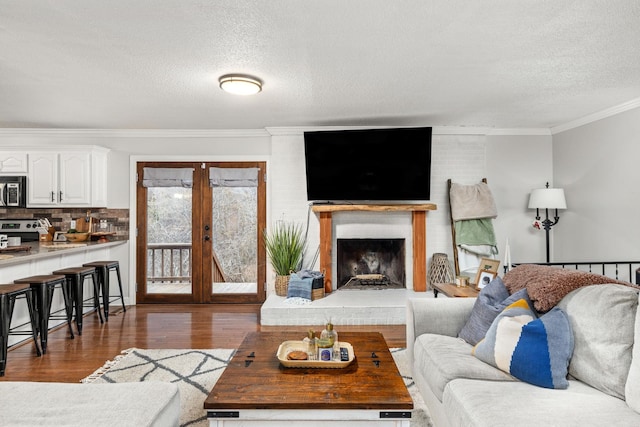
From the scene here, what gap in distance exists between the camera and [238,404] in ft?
5.27

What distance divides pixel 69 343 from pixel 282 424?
2964 mm

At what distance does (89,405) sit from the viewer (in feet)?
5.24

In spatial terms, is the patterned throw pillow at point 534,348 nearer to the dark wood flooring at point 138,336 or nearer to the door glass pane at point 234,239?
the dark wood flooring at point 138,336

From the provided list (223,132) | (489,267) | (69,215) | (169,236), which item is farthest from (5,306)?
(489,267)

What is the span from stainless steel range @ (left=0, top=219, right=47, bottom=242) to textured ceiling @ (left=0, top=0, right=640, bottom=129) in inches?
55.1

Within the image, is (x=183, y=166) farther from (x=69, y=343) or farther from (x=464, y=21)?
(x=464, y=21)

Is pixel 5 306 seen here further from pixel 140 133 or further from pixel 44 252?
pixel 140 133

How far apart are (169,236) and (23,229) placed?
190cm

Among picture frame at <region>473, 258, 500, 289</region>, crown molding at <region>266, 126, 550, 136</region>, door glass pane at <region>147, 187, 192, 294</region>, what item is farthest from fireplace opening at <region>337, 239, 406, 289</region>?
door glass pane at <region>147, 187, 192, 294</region>

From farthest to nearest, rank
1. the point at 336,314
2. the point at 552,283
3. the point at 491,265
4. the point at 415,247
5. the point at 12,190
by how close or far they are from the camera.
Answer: the point at 415,247 → the point at 12,190 → the point at 336,314 → the point at 491,265 → the point at 552,283

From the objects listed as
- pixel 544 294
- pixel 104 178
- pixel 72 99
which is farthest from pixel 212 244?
pixel 544 294

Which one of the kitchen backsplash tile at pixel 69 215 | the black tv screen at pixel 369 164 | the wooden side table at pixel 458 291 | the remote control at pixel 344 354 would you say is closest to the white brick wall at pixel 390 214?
the black tv screen at pixel 369 164

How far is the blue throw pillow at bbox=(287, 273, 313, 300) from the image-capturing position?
4453 mm

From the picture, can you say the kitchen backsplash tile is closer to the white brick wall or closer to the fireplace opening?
the white brick wall
